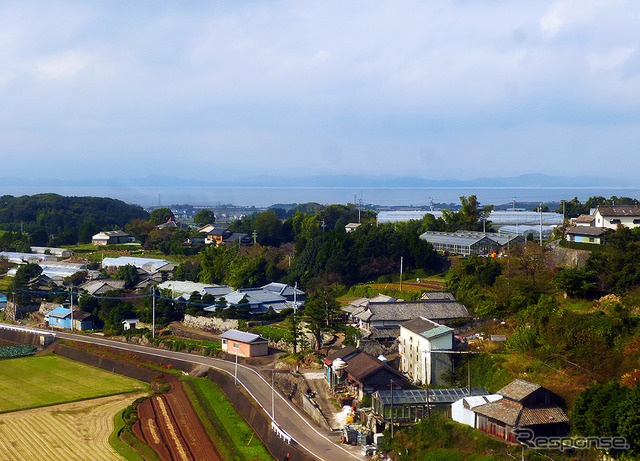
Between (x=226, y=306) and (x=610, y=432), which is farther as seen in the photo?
(x=226, y=306)

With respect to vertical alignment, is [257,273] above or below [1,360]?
above

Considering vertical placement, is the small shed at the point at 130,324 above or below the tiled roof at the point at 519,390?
below

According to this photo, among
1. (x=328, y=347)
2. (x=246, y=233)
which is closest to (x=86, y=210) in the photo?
(x=246, y=233)

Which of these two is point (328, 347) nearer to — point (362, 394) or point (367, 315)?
point (367, 315)

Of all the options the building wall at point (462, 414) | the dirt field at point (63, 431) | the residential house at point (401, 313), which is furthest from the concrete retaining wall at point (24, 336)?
the building wall at point (462, 414)

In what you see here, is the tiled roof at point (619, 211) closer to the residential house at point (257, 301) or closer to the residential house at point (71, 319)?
the residential house at point (257, 301)

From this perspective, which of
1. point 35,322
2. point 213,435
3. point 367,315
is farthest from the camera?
point 35,322
